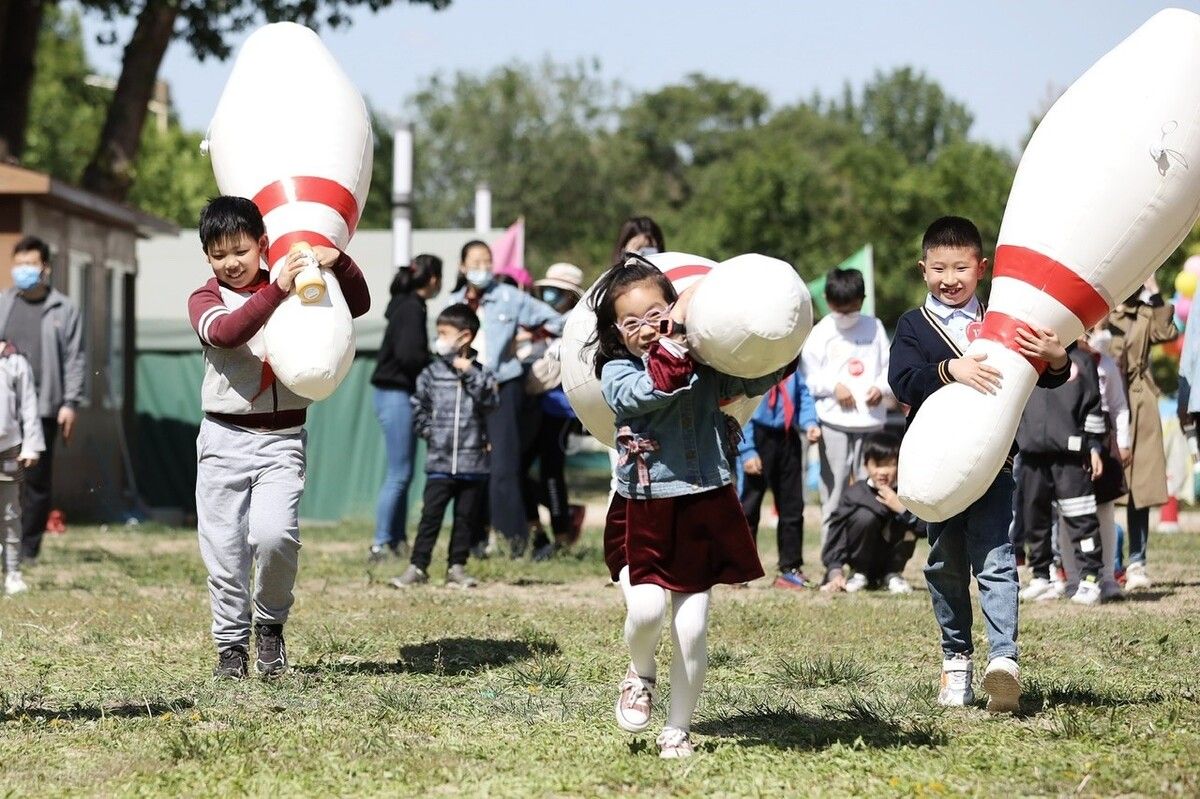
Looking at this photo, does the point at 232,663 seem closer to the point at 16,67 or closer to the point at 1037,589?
the point at 1037,589

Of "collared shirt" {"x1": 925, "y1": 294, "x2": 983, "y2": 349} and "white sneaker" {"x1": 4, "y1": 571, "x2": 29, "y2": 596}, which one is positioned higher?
"collared shirt" {"x1": 925, "y1": 294, "x2": 983, "y2": 349}

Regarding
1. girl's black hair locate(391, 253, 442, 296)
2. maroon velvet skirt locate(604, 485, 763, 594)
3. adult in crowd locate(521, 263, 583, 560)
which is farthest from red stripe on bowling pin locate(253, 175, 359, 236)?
adult in crowd locate(521, 263, 583, 560)

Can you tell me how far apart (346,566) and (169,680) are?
15.0ft

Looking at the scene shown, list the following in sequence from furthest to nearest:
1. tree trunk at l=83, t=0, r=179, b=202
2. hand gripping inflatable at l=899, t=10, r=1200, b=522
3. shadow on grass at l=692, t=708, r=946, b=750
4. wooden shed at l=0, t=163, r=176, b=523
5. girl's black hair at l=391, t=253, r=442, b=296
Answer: tree trunk at l=83, t=0, r=179, b=202, wooden shed at l=0, t=163, r=176, b=523, girl's black hair at l=391, t=253, r=442, b=296, hand gripping inflatable at l=899, t=10, r=1200, b=522, shadow on grass at l=692, t=708, r=946, b=750

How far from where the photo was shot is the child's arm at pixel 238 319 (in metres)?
5.80

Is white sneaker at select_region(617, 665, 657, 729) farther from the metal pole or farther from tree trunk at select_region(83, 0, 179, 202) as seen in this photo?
tree trunk at select_region(83, 0, 179, 202)

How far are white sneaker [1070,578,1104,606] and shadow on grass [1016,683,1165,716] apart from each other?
10.1 ft

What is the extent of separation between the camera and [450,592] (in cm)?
915

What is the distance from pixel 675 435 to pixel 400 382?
679 centimetres

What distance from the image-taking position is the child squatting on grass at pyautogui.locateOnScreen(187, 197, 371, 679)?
6.02 m

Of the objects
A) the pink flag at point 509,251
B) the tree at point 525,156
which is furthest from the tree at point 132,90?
the tree at point 525,156

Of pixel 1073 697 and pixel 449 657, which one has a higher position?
pixel 1073 697

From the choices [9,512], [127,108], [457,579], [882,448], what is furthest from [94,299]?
[882,448]

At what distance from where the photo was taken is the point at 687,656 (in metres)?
4.79
